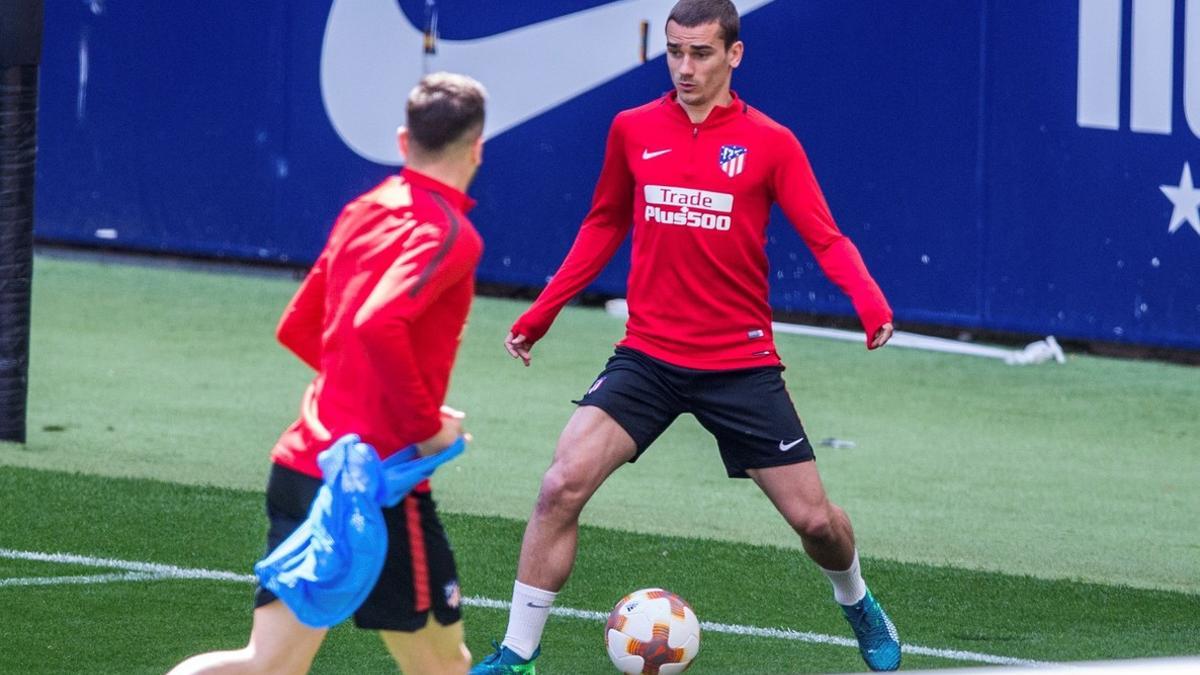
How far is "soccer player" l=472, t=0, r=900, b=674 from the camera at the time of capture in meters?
6.41

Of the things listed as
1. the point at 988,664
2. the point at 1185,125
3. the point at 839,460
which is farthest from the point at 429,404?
the point at 1185,125

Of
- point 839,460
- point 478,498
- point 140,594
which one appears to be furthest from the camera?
point 839,460

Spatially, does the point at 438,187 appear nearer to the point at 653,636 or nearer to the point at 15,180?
the point at 653,636

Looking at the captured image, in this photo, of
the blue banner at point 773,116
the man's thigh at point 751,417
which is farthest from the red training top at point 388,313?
the blue banner at point 773,116

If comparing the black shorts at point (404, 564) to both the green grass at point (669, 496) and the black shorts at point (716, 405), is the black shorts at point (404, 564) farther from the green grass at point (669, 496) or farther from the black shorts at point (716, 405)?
the green grass at point (669, 496)

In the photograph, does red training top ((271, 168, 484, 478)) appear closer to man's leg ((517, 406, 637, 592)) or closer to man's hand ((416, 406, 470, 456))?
man's hand ((416, 406, 470, 456))

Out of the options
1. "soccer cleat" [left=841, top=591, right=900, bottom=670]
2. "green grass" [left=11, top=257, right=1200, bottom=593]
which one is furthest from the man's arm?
"green grass" [left=11, top=257, right=1200, bottom=593]

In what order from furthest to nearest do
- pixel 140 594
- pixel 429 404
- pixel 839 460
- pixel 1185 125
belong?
pixel 1185 125 → pixel 839 460 → pixel 140 594 → pixel 429 404

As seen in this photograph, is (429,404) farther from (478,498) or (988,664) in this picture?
(478,498)

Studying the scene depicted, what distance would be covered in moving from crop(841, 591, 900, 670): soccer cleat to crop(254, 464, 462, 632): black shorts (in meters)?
2.08

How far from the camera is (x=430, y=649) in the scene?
501 cm

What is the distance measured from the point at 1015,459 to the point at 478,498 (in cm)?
286

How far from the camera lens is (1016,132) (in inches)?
500

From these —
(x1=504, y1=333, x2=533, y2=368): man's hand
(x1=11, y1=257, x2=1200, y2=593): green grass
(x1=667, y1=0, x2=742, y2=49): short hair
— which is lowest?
(x1=11, y1=257, x2=1200, y2=593): green grass
